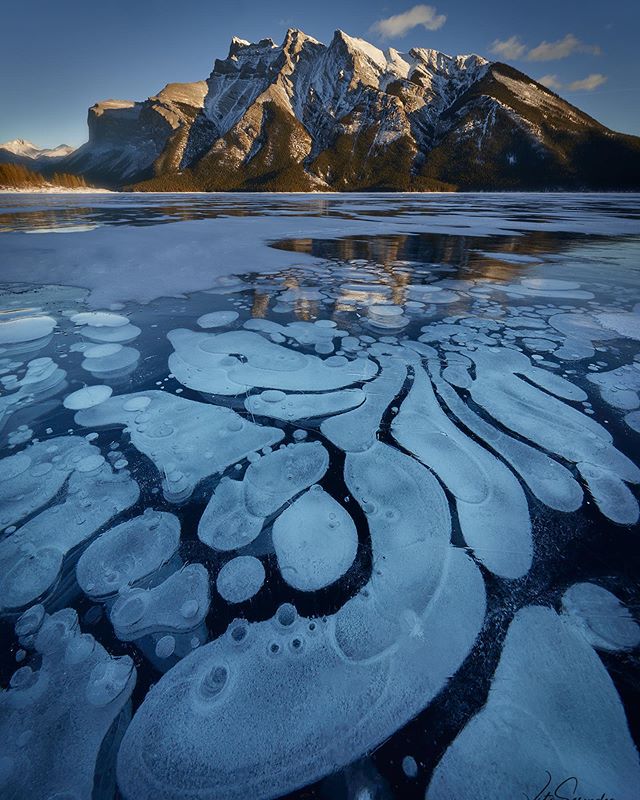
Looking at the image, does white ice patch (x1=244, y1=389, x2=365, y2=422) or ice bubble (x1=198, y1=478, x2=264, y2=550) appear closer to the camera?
ice bubble (x1=198, y1=478, x2=264, y2=550)

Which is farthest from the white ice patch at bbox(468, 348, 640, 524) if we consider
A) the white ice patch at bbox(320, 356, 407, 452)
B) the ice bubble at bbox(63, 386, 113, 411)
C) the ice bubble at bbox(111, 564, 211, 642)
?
the ice bubble at bbox(63, 386, 113, 411)

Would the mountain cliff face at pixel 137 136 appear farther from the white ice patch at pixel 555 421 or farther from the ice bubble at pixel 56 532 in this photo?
the ice bubble at pixel 56 532


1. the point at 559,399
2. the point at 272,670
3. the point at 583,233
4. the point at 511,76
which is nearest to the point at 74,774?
the point at 272,670

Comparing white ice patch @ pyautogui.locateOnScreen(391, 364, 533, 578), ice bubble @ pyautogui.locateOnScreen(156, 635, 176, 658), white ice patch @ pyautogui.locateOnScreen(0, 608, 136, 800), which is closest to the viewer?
white ice patch @ pyautogui.locateOnScreen(0, 608, 136, 800)

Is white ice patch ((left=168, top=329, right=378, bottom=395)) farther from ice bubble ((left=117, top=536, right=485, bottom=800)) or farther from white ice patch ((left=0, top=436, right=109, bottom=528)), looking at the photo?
ice bubble ((left=117, top=536, right=485, bottom=800))

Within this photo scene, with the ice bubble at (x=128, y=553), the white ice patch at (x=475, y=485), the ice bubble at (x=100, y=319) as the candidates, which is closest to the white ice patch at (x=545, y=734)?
the white ice patch at (x=475, y=485)

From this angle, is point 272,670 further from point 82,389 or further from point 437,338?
point 437,338

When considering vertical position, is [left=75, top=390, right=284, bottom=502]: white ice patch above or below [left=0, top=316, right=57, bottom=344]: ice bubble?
below
